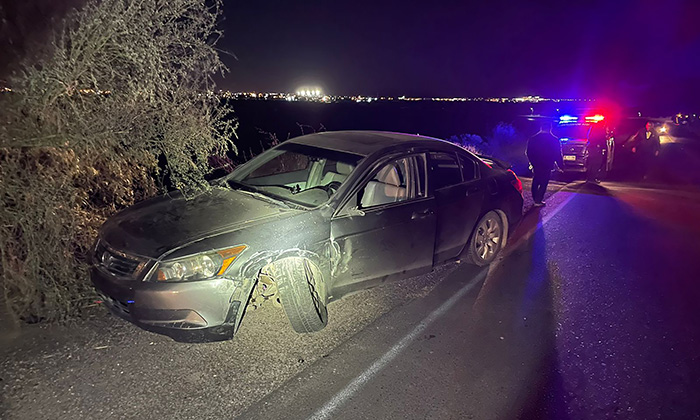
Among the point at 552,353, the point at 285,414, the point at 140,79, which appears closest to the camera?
the point at 285,414

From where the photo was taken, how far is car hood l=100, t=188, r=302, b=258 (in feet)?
11.1

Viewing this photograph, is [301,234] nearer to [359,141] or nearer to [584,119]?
[359,141]

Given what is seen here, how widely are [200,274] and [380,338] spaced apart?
1554 millimetres

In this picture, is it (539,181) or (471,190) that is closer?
(471,190)

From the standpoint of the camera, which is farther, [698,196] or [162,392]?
[698,196]

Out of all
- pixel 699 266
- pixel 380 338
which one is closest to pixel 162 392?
pixel 380 338

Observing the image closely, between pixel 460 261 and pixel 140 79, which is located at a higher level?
pixel 140 79

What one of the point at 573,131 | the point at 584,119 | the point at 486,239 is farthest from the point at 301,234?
the point at 584,119

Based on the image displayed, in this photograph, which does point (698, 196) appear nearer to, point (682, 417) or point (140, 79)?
point (682, 417)

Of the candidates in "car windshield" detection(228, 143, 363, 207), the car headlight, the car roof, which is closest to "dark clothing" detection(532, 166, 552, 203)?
the car roof

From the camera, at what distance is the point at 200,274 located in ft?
10.5

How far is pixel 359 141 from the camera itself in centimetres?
475

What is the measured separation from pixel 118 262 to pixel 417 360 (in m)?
2.38

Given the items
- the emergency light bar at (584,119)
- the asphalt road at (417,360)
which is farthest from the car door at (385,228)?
the emergency light bar at (584,119)
